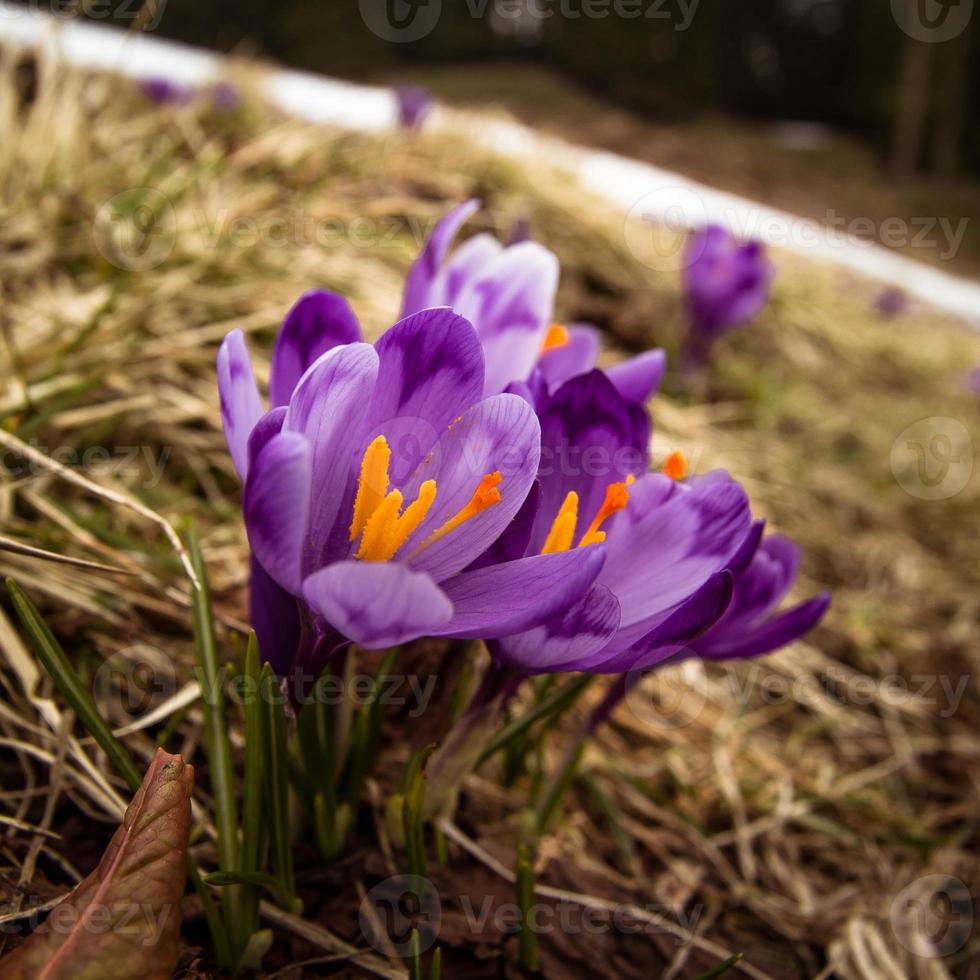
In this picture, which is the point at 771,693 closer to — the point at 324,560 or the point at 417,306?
the point at 417,306

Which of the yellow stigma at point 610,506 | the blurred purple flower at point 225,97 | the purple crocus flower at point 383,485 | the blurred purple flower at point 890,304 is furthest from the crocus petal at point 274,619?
the blurred purple flower at point 890,304

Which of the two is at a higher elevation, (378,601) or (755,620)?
(378,601)

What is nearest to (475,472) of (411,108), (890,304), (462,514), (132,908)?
(462,514)

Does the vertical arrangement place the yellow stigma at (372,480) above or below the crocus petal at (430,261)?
below

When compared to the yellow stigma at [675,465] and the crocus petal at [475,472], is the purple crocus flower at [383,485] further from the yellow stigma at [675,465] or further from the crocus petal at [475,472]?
the yellow stigma at [675,465]

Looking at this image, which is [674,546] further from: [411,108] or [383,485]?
[411,108]

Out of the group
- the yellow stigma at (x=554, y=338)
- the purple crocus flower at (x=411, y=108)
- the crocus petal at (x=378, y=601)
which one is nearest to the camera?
the crocus petal at (x=378, y=601)

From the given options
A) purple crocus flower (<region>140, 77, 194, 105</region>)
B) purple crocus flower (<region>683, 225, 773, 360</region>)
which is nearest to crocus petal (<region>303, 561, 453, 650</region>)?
purple crocus flower (<region>683, 225, 773, 360</region>)

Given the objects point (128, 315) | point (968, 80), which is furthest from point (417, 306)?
point (968, 80)
